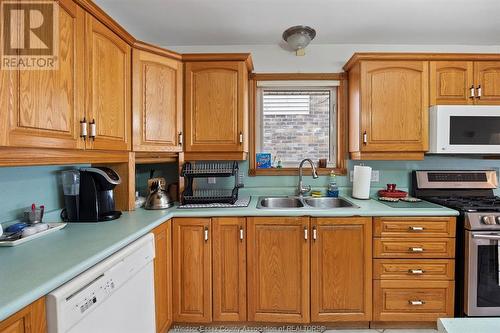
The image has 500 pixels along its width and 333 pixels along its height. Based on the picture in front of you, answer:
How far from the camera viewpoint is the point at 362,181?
7.15 feet

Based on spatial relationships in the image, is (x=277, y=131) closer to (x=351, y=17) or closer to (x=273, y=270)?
(x=351, y=17)

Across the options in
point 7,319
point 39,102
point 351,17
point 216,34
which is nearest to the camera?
point 7,319

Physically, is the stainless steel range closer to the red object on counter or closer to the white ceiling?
the red object on counter

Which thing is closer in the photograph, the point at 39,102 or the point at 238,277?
the point at 39,102

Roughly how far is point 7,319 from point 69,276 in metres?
0.19

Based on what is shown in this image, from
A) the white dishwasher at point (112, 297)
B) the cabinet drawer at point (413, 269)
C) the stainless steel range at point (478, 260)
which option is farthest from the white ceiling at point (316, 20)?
the cabinet drawer at point (413, 269)

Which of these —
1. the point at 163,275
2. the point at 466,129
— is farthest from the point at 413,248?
the point at 163,275

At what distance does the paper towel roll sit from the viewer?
2172 millimetres

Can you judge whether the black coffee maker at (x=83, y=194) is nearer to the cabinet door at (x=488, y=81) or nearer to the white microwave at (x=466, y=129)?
the white microwave at (x=466, y=129)

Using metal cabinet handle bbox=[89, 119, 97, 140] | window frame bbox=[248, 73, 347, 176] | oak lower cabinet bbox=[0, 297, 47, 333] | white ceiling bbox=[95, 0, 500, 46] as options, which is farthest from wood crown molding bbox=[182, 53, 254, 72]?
oak lower cabinet bbox=[0, 297, 47, 333]

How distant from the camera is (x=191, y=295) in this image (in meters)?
1.78

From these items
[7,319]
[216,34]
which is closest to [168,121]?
[216,34]

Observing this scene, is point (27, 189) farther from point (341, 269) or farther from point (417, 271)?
point (417, 271)

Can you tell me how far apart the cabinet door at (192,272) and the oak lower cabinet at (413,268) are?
3.89 feet
